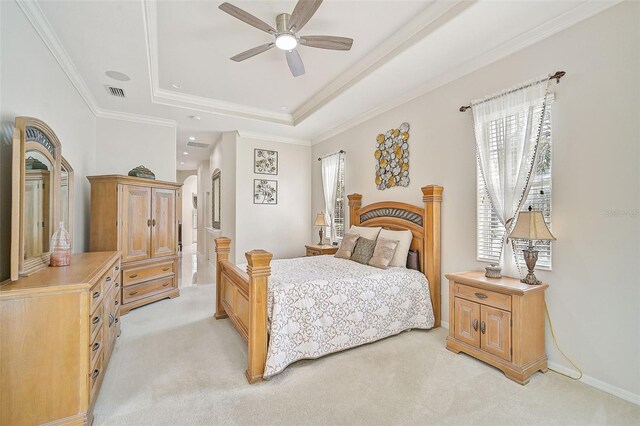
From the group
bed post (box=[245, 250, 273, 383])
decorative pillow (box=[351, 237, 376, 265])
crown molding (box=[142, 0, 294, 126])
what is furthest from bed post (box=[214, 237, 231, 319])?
crown molding (box=[142, 0, 294, 126])

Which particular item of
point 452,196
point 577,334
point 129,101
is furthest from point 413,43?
point 129,101

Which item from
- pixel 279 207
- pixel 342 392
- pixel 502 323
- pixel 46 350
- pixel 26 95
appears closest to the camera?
pixel 46 350

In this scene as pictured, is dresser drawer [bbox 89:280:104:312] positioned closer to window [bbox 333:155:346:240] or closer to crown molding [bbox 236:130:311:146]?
window [bbox 333:155:346:240]

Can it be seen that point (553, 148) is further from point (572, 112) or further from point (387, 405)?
point (387, 405)

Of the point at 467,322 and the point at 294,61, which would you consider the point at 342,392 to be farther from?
the point at 294,61

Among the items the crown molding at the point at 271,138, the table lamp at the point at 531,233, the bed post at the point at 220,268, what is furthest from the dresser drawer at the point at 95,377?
the crown molding at the point at 271,138

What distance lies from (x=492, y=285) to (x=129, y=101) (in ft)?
16.5

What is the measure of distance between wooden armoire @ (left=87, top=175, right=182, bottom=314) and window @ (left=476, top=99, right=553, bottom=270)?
4.25 metres

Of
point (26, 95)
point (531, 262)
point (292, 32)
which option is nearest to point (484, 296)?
point (531, 262)

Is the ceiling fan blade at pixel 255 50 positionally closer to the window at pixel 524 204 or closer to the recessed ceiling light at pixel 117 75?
the recessed ceiling light at pixel 117 75

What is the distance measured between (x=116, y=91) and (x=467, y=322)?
4.96 metres

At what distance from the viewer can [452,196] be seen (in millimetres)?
3332

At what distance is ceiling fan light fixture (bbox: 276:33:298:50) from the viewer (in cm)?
254

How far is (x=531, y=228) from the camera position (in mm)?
2301
